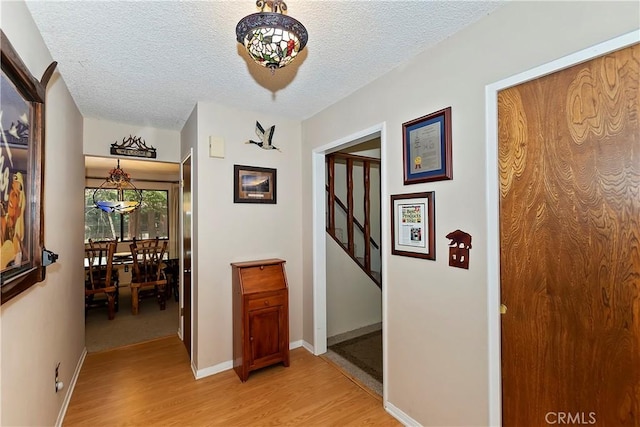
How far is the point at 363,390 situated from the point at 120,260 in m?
4.40

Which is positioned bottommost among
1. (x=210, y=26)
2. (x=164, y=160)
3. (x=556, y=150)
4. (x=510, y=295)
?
(x=510, y=295)

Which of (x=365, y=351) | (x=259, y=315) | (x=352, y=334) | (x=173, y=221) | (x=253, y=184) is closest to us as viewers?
(x=259, y=315)

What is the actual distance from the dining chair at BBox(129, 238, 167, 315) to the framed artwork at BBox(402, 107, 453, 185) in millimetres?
4076

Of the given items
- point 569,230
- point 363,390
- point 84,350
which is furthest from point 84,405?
point 569,230

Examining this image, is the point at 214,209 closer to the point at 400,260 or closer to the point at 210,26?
the point at 210,26

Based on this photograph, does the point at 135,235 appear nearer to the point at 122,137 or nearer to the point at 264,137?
the point at 122,137

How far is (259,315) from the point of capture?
2.69m

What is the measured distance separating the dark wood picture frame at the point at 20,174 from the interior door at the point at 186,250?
4.97 feet

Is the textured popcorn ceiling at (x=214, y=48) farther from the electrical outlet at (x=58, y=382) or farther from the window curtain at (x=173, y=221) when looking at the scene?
the window curtain at (x=173, y=221)

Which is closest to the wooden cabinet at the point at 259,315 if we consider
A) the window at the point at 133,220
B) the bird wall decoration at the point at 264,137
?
the bird wall decoration at the point at 264,137

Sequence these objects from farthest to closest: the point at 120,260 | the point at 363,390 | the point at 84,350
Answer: the point at 120,260 < the point at 84,350 < the point at 363,390

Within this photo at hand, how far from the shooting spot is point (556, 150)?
136 centimetres

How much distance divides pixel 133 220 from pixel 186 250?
3875 millimetres

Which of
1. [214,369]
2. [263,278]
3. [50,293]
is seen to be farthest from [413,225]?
[50,293]
